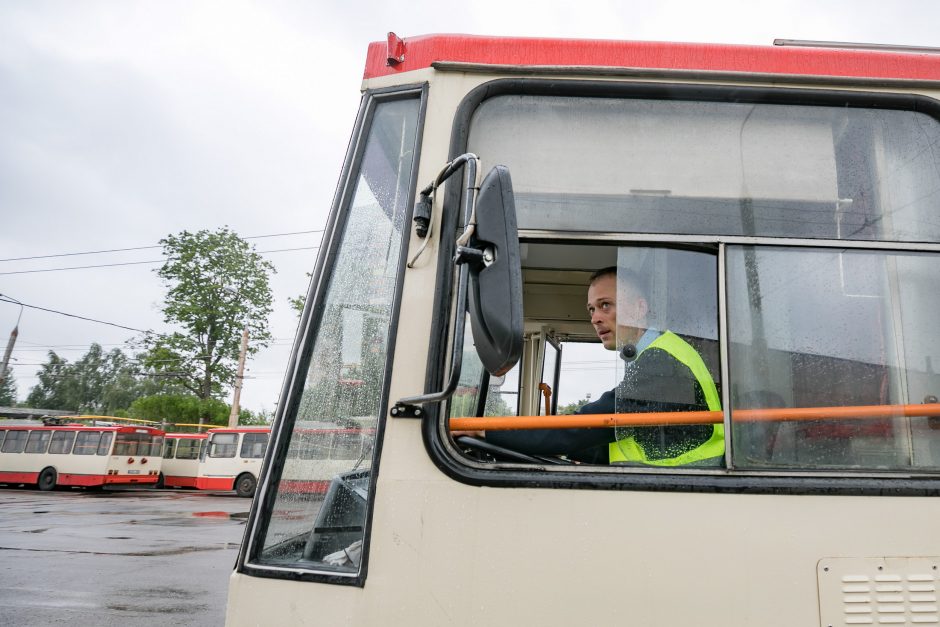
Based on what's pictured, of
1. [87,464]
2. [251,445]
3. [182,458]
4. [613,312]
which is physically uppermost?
[613,312]

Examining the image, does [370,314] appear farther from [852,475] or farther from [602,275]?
[852,475]

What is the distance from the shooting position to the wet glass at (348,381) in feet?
4.77

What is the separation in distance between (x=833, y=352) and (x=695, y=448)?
0.42 m

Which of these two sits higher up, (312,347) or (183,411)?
(183,411)

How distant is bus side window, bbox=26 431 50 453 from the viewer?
24.3 m

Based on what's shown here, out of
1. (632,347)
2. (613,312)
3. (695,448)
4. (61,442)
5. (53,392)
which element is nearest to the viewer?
(695,448)

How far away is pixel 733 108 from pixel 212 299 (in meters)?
38.9

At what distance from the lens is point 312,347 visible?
158 cm

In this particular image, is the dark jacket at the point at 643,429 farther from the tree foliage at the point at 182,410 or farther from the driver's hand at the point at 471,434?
the tree foliage at the point at 182,410

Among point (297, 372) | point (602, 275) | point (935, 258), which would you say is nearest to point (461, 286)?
point (297, 372)

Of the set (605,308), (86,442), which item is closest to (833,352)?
(605,308)

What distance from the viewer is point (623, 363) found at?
159cm

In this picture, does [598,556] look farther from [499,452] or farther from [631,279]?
[631,279]

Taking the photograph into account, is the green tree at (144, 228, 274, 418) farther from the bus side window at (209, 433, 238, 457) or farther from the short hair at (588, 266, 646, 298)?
the short hair at (588, 266, 646, 298)
